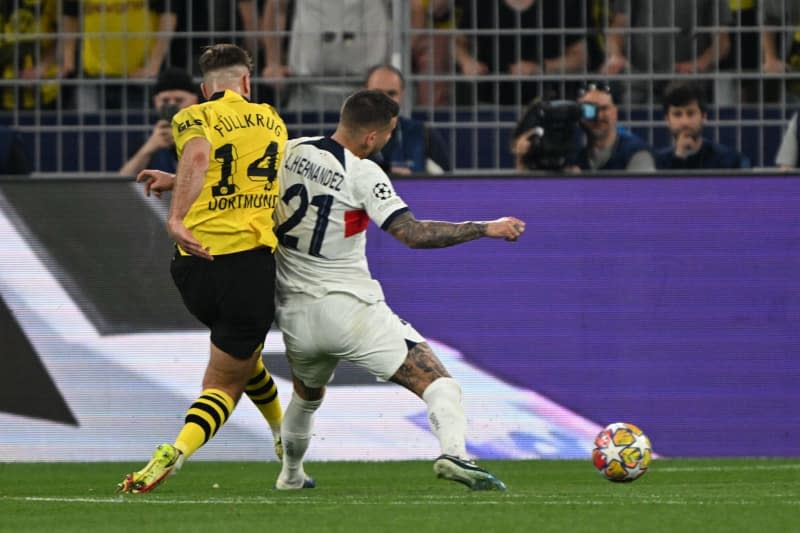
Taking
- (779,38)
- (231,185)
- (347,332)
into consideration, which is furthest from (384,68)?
(347,332)

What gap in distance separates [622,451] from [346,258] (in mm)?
1634

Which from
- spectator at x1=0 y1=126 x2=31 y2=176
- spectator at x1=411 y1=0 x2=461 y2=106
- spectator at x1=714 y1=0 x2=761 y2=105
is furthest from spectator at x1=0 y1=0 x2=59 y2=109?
spectator at x1=714 y1=0 x2=761 y2=105

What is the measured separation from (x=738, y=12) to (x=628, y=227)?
1.65 meters

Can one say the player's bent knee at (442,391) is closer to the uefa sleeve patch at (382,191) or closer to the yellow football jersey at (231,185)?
the uefa sleeve patch at (382,191)

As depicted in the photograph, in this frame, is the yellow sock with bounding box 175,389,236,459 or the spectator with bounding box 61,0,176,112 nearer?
the yellow sock with bounding box 175,389,236,459

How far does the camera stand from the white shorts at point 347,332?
847 centimetres

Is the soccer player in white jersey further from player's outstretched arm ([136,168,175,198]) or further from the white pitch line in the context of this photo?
player's outstretched arm ([136,168,175,198])

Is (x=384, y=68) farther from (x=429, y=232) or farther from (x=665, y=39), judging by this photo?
(x=429, y=232)

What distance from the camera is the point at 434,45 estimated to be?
12.1 metres

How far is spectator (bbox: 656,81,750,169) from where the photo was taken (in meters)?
11.7

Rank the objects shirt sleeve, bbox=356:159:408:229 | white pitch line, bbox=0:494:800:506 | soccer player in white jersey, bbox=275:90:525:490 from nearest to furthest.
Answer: white pitch line, bbox=0:494:800:506 → shirt sleeve, bbox=356:159:408:229 → soccer player in white jersey, bbox=275:90:525:490

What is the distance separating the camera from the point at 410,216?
8.32 metres

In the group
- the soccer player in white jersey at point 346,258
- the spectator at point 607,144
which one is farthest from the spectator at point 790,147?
the soccer player in white jersey at point 346,258

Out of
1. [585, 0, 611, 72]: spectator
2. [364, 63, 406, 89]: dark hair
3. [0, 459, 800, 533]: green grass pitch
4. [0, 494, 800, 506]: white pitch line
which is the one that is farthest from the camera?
[585, 0, 611, 72]: spectator
